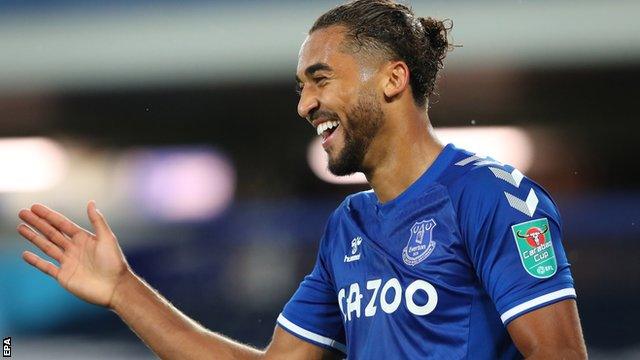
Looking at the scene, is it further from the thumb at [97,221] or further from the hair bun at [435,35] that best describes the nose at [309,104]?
the thumb at [97,221]

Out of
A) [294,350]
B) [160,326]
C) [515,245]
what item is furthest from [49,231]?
[515,245]

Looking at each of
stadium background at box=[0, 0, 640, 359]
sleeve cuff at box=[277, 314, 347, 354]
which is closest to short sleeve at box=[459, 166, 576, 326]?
sleeve cuff at box=[277, 314, 347, 354]

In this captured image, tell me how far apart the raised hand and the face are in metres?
0.60

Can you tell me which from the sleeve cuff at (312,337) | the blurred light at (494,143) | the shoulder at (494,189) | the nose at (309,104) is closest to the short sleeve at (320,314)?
the sleeve cuff at (312,337)

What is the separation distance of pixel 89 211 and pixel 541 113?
5633mm

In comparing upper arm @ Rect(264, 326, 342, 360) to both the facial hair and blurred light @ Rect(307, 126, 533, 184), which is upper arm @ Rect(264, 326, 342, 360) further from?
blurred light @ Rect(307, 126, 533, 184)

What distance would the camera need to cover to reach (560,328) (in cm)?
178

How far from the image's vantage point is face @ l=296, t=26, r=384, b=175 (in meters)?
2.19

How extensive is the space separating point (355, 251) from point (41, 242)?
795mm

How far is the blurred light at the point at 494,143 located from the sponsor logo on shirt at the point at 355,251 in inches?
185

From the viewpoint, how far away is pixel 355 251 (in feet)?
→ 7.23

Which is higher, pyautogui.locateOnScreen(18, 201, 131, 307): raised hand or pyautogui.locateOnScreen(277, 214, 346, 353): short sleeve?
pyautogui.locateOnScreen(18, 201, 131, 307): raised hand

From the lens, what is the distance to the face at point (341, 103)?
2193mm

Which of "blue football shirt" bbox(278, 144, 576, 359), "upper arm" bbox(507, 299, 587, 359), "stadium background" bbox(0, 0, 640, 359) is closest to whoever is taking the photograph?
"upper arm" bbox(507, 299, 587, 359)
